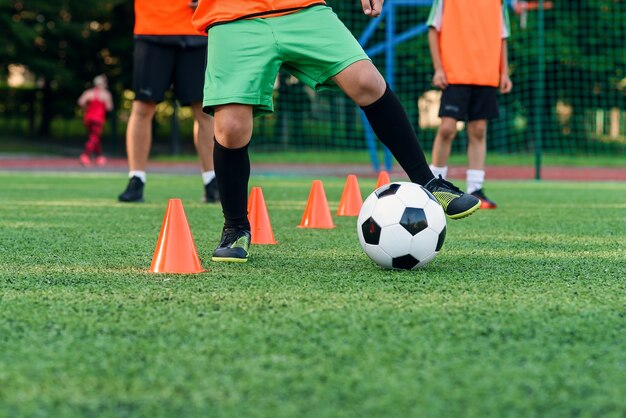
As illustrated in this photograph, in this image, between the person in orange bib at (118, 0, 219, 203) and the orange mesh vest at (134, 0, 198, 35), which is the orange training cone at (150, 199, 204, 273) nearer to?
the person in orange bib at (118, 0, 219, 203)

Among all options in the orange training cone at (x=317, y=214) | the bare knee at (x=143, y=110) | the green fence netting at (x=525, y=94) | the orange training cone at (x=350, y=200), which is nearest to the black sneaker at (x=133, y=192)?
the bare knee at (x=143, y=110)

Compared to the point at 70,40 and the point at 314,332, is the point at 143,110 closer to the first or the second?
the point at 314,332

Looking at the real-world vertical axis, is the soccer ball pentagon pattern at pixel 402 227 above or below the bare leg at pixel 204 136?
below

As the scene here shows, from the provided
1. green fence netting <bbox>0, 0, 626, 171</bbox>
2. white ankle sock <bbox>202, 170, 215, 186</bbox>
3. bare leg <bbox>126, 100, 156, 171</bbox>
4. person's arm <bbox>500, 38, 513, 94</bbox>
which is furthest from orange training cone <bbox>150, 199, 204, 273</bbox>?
green fence netting <bbox>0, 0, 626, 171</bbox>

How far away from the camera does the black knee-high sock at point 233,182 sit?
13.0 feet

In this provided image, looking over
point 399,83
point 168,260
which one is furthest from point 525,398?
point 399,83

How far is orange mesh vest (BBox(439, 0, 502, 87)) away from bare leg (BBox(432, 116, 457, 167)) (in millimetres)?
336

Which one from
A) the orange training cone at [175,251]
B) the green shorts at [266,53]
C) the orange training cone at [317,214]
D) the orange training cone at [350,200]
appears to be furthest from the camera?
the orange training cone at [350,200]

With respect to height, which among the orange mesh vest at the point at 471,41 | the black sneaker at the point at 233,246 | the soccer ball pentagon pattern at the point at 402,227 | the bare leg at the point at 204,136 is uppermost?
the orange mesh vest at the point at 471,41

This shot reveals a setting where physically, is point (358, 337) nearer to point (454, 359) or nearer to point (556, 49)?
point (454, 359)

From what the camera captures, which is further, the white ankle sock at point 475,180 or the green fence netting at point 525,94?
the green fence netting at point 525,94

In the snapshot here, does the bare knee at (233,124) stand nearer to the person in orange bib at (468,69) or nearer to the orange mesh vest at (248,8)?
the orange mesh vest at (248,8)

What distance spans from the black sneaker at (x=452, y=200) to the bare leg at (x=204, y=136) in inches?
120

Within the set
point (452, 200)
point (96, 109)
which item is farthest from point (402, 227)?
point (96, 109)
